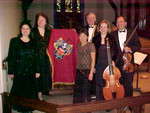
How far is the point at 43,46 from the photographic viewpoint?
9.48ft

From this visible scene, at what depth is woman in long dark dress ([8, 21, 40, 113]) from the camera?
216 centimetres

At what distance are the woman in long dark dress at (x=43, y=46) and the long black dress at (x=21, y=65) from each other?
1.60 ft

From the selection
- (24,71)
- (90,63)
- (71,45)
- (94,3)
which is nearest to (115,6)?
(94,3)

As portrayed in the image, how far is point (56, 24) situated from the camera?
893cm

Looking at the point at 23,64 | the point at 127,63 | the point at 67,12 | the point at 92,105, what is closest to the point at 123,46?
the point at 127,63

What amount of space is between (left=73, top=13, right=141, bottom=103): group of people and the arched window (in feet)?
21.0

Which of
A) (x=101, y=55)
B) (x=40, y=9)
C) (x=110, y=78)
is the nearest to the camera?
(x=110, y=78)

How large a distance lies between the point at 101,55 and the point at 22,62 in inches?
41.2

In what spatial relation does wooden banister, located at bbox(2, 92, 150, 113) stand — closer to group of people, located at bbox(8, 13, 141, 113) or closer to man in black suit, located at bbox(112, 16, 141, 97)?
Result: group of people, located at bbox(8, 13, 141, 113)

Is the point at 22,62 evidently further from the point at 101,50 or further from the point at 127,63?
the point at 127,63

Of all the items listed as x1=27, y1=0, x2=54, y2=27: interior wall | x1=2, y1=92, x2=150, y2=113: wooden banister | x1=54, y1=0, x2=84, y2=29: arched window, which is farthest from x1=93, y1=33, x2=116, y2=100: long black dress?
x1=27, y1=0, x2=54, y2=27: interior wall

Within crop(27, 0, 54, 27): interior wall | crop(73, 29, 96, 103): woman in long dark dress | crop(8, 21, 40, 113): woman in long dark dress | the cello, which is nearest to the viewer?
crop(8, 21, 40, 113): woman in long dark dress

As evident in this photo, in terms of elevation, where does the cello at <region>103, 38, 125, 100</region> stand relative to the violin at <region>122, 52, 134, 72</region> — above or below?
below

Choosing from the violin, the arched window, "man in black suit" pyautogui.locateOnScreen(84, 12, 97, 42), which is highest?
the arched window
